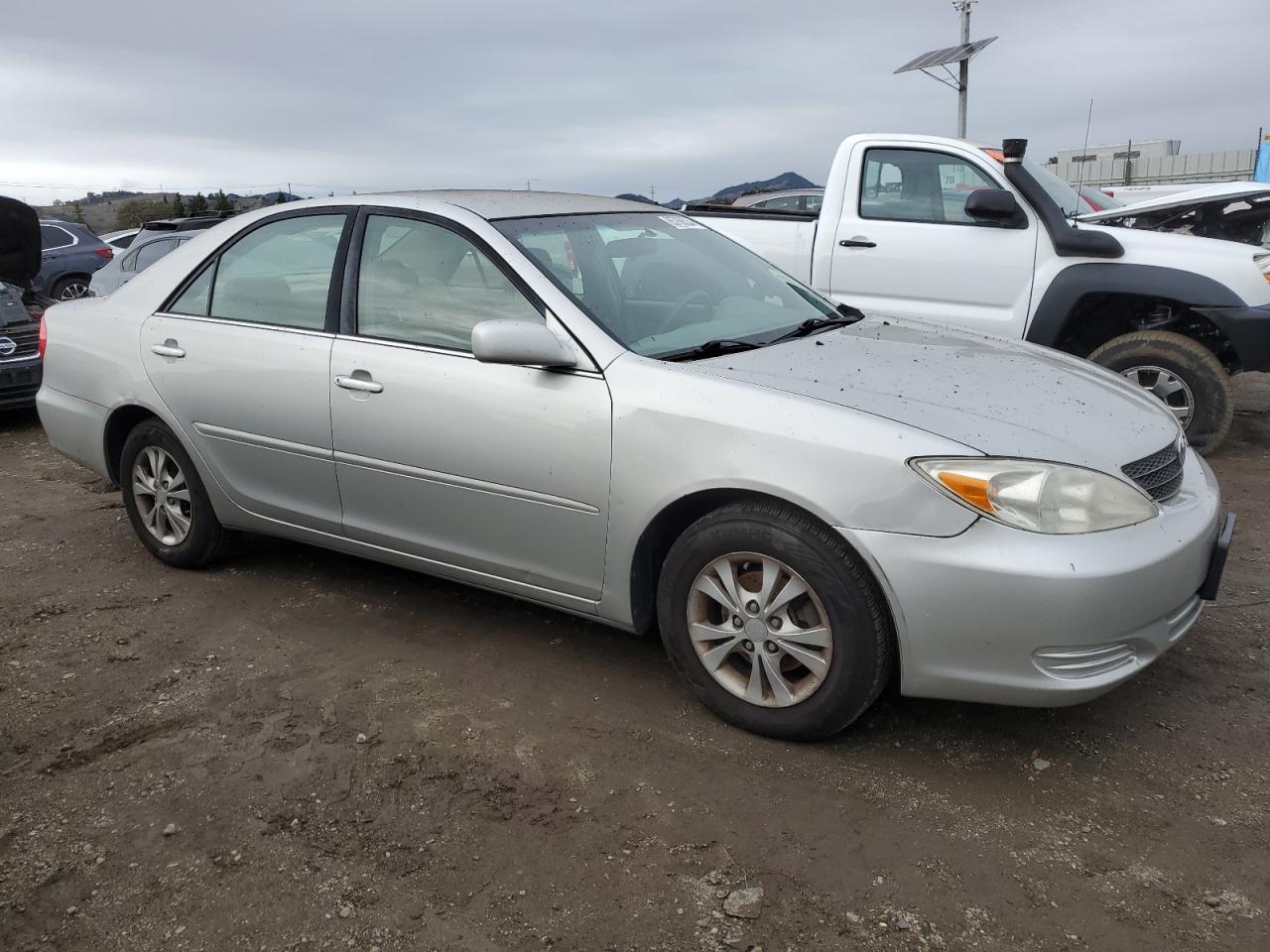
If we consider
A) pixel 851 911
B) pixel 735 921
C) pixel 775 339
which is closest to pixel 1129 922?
pixel 851 911

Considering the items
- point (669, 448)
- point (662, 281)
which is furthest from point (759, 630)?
point (662, 281)

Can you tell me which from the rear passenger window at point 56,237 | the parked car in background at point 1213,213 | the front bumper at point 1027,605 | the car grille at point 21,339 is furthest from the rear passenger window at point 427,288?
the rear passenger window at point 56,237

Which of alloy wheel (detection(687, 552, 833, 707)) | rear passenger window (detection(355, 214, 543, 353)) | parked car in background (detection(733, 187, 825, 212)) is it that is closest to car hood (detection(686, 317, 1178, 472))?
alloy wheel (detection(687, 552, 833, 707))

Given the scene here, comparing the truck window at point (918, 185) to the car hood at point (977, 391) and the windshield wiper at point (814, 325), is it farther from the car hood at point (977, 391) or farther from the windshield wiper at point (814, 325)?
the car hood at point (977, 391)

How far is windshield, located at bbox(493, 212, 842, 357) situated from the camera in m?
3.54

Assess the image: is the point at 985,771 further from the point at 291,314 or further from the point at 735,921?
the point at 291,314

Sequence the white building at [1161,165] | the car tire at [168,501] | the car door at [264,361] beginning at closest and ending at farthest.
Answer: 1. the car door at [264,361]
2. the car tire at [168,501]
3. the white building at [1161,165]

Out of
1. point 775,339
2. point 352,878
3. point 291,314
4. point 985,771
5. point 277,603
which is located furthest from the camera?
point 277,603

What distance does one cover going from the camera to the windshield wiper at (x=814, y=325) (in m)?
3.71

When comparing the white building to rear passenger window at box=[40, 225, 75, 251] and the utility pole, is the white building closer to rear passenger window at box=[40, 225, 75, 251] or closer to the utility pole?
the utility pole

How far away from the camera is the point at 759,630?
3068mm

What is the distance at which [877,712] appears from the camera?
3357 millimetres

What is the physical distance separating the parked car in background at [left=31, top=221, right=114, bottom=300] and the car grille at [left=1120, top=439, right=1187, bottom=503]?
1516 centimetres

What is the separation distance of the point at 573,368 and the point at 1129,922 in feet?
6.89
